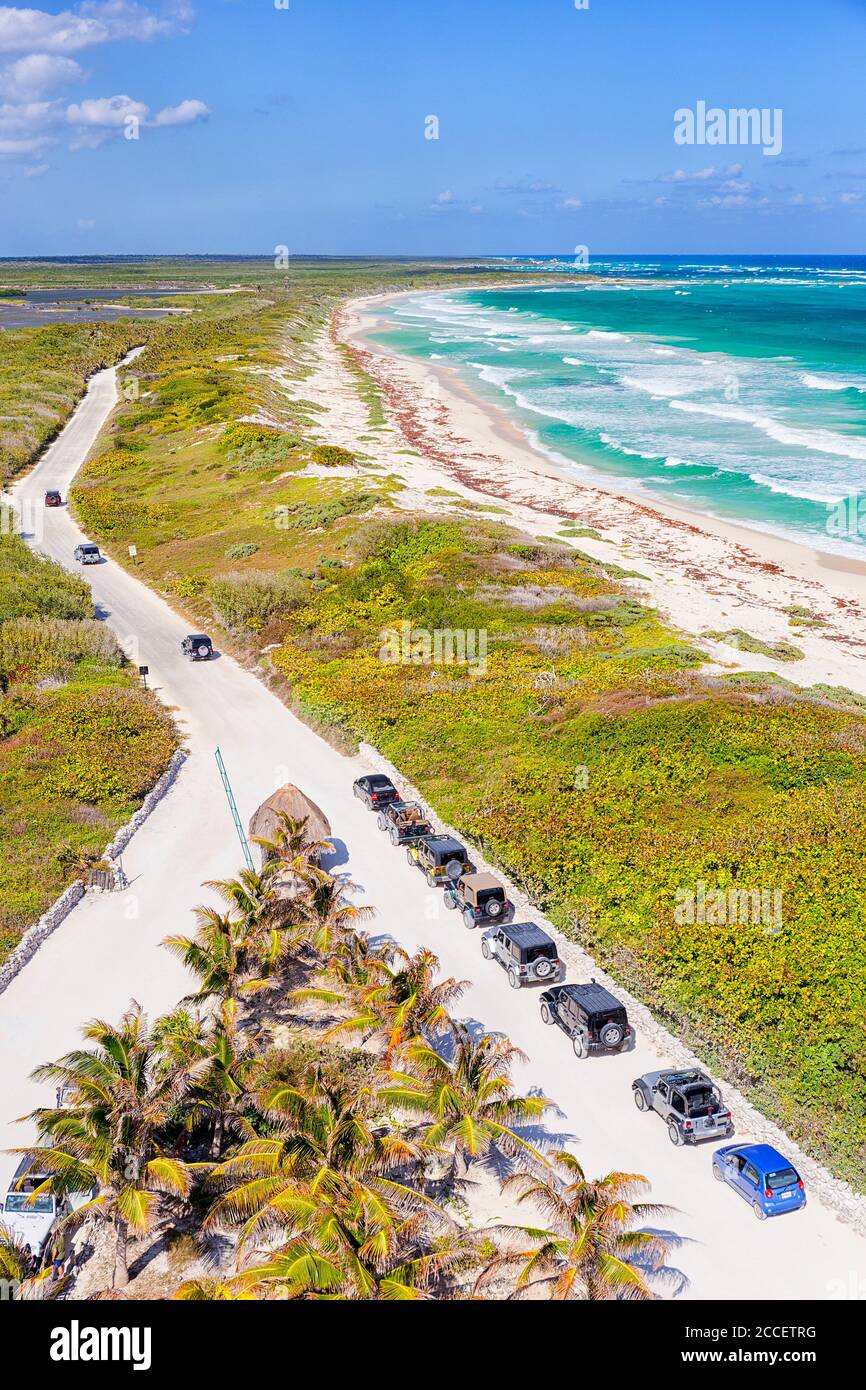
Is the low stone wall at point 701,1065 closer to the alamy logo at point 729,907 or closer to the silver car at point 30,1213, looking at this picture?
the alamy logo at point 729,907

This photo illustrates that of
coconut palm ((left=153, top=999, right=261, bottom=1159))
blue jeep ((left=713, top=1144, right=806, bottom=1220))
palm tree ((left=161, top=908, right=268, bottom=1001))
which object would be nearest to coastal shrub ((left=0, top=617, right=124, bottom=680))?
palm tree ((left=161, top=908, right=268, bottom=1001))

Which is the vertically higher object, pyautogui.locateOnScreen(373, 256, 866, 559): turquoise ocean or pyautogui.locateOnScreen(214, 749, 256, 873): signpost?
pyautogui.locateOnScreen(373, 256, 866, 559): turquoise ocean

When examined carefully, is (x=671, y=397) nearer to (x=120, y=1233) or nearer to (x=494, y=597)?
(x=494, y=597)

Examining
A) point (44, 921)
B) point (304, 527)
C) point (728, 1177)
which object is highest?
point (304, 527)

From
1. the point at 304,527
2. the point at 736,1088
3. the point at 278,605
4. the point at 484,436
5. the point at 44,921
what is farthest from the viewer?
the point at 484,436

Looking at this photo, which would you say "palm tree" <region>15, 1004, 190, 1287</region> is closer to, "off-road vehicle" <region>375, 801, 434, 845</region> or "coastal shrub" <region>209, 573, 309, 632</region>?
"off-road vehicle" <region>375, 801, 434, 845</region>

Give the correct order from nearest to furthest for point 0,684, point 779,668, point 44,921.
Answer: point 44,921, point 0,684, point 779,668
